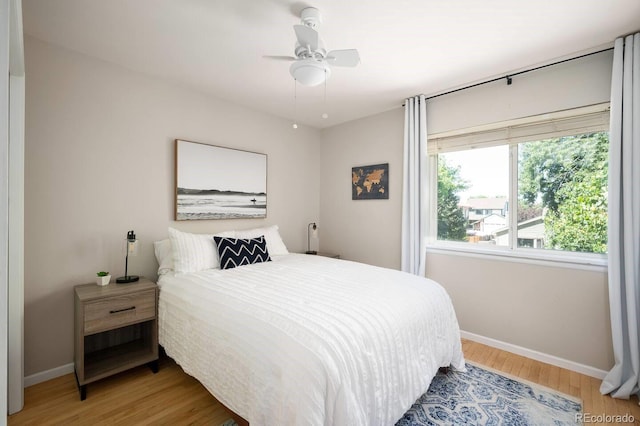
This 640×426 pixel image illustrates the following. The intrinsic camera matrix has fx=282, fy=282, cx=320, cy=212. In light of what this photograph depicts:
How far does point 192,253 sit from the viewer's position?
8.23 ft

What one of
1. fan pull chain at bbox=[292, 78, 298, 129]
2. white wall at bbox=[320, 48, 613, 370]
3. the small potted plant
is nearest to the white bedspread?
the small potted plant

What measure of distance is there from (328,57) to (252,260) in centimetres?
189

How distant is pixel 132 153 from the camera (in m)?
2.57

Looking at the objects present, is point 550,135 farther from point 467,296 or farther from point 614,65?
point 467,296

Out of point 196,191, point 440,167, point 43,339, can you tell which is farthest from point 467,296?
point 43,339

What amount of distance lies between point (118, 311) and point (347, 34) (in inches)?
103

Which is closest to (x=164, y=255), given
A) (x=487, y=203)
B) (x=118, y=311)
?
(x=118, y=311)

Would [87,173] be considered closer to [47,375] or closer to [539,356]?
[47,375]

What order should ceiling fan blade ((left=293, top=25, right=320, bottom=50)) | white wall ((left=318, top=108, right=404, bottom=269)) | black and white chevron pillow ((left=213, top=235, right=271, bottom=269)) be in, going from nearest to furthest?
ceiling fan blade ((left=293, top=25, right=320, bottom=50)), black and white chevron pillow ((left=213, top=235, right=271, bottom=269)), white wall ((left=318, top=108, right=404, bottom=269))

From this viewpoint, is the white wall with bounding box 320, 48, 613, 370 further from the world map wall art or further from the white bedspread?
the white bedspread

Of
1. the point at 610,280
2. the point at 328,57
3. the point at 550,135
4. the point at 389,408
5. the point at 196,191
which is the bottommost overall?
the point at 389,408

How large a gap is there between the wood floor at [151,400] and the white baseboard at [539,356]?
5 cm

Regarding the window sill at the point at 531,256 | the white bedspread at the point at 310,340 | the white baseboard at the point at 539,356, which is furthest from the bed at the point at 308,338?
the window sill at the point at 531,256

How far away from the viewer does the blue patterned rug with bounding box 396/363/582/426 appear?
176 cm
